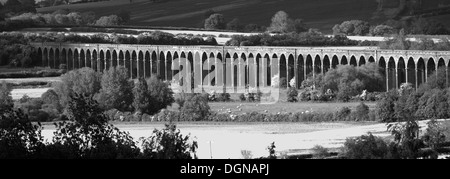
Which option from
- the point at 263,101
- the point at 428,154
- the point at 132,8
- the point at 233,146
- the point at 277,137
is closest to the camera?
the point at 428,154

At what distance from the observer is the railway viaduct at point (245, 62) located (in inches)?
4114

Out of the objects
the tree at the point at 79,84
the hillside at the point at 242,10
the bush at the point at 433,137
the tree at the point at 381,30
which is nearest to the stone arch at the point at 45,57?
the tree at the point at 381,30

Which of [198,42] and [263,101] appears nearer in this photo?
[263,101]

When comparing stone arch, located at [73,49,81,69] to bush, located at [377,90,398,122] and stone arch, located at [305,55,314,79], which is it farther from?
bush, located at [377,90,398,122]

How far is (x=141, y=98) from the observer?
298 feet

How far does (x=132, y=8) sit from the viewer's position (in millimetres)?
186000

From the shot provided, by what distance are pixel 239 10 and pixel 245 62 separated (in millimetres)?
58832

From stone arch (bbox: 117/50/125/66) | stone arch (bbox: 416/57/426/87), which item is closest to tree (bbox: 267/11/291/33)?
stone arch (bbox: 117/50/125/66)

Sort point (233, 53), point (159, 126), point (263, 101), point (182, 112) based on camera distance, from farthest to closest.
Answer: point (233, 53), point (263, 101), point (182, 112), point (159, 126)

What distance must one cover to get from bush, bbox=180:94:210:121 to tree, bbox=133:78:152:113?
292cm

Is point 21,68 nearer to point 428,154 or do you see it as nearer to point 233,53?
point 233,53

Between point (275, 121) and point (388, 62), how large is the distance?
24031 mm

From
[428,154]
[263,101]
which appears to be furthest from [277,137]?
[263,101]

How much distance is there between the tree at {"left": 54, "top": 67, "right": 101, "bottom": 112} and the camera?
93938mm
